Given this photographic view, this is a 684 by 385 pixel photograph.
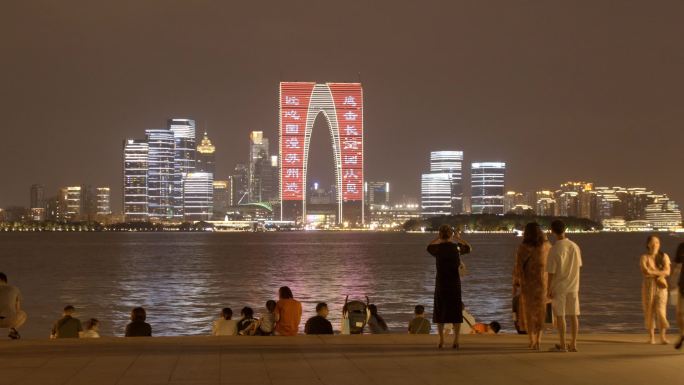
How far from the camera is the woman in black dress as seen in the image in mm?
13836

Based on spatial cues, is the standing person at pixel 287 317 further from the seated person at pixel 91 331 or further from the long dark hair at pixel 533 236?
the long dark hair at pixel 533 236

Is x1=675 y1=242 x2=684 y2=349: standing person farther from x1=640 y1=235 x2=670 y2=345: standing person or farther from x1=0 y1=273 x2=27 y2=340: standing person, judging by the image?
x1=0 y1=273 x2=27 y2=340: standing person

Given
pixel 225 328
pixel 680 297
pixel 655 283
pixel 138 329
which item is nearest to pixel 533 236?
pixel 680 297

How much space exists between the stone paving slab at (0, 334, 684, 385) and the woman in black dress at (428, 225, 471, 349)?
46cm

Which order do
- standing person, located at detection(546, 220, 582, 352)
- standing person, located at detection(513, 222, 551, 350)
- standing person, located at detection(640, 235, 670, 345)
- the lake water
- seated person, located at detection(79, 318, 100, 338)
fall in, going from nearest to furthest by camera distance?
1. standing person, located at detection(546, 220, 582, 352)
2. standing person, located at detection(513, 222, 551, 350)
3. standing person, located at detection(640, 235, 670, 345)
4. seated person, located at detection(79, 318, 100, 338)
5. the lake water

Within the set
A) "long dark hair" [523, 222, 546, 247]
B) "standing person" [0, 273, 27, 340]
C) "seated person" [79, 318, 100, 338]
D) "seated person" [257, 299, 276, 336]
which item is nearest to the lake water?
"seated person" [79, 318, 100, 338]

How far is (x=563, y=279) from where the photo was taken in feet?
43.9

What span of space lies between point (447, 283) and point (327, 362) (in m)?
2.41

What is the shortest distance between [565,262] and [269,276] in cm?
5636

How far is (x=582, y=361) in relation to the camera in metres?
12.6

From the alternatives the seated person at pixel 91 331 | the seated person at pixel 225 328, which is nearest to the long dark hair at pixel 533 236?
the seated person at pixel 225 328

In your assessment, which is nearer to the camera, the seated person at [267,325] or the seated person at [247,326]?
the seated person at [267,325]

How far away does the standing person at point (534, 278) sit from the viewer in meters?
13.7

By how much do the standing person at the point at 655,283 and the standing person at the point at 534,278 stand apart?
5.91 ft
